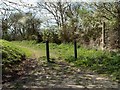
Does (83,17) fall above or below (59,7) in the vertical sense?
below

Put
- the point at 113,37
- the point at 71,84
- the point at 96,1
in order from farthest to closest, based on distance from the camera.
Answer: the point at 96,1, the point at 113,37, the point at 71,84

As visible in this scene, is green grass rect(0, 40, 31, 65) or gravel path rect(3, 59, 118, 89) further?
green grass rect(0, 40, 31, 65)

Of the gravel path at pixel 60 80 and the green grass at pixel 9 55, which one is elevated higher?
the green grass at pixel 9 55

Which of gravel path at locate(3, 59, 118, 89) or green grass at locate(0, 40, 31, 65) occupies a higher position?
green grass at locate(0, 40, 31, 65)

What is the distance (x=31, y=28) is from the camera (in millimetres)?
26359

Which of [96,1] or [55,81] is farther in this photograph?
[96,1]

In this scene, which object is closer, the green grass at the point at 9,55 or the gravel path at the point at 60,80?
the gravel path at the point at 60,80

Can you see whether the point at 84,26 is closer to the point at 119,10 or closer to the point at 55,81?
Result: the point at 119,10

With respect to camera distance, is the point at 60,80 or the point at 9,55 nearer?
the point at 60,80

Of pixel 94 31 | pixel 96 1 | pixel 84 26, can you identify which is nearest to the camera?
pixel 96 1

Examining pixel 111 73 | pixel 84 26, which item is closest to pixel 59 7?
pixel 84 26

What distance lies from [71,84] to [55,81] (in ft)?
1.78

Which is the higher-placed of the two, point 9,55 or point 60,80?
point 9,55

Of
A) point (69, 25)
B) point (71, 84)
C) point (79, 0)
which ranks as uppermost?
point (79, 0)
